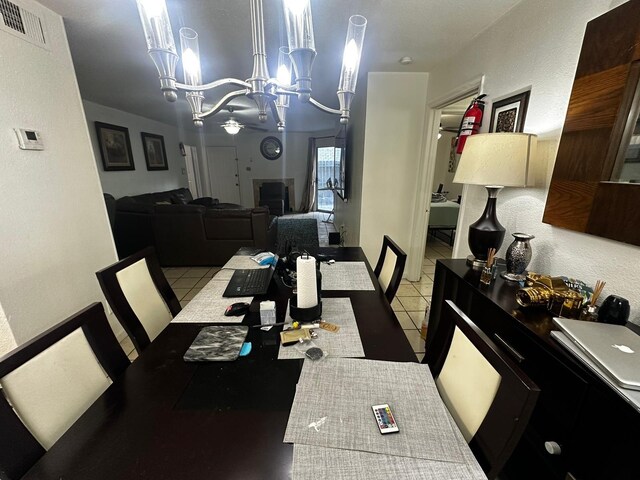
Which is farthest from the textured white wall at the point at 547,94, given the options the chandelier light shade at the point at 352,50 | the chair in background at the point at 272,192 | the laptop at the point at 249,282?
the chair in background at the point at 272,192

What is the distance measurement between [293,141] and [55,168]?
6.41 meters

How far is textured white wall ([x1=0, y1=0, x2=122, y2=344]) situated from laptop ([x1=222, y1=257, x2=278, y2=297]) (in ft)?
4.05

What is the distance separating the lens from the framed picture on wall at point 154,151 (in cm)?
502

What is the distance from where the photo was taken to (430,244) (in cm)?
485

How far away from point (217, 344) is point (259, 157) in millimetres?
7464

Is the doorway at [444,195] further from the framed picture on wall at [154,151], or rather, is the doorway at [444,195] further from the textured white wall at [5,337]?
the framed picture on wall at [154,151]

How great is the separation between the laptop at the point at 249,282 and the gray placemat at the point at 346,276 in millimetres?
318

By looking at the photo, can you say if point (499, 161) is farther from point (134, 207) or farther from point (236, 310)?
point (134, 207)

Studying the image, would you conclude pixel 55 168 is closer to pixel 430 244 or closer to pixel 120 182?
pixel 120 182

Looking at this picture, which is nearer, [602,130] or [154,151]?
[602,130]

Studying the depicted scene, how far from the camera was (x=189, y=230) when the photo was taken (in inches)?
139

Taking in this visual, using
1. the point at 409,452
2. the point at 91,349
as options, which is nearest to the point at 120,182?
the point at 91,349

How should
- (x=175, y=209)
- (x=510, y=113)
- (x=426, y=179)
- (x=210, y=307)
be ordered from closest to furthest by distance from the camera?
1. (x=210, y=307)
2. (x=510, y=113)
3. (x=426, y=179)
4. (x=175, y=209)

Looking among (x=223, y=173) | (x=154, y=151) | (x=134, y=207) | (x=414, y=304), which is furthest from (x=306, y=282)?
(x=223, y=173)
